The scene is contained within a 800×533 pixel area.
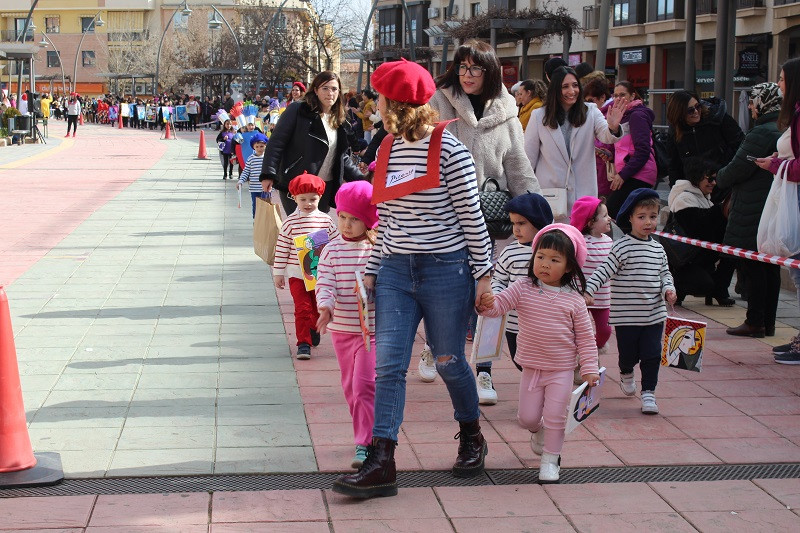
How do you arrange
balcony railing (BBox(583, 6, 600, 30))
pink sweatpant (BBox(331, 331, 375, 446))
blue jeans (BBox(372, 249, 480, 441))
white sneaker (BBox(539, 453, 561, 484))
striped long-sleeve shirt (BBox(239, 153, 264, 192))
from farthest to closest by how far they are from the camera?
balcony railing (BBox(583, 6, 600, 30)), striped long-sleeve shirt (BBox(239, 153, 264, 192)), pink sweatpant (BBox(331, 331, 375, 446)), white sneaker (BBox(539, 453, 561, 484)), blue jeans (BBox(372, 249, 480, 441))

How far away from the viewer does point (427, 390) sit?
257 inches

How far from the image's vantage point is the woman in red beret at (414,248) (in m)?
4.58

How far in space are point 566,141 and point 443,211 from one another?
3.06 meters

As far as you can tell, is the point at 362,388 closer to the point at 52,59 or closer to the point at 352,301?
the point at 352,301

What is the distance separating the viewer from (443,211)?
15.2 feet

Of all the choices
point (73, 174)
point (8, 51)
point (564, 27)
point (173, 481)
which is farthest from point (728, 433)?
point (8, 51)

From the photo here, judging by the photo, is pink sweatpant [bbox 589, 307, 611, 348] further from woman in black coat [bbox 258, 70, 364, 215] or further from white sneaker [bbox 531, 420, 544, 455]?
woman in black coat [bbox 258, 70, 364, 215]

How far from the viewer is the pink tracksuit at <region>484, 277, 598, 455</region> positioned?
16.1 ft

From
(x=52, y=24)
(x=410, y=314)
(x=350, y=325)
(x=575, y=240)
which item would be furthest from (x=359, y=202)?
(x=52, y=24)

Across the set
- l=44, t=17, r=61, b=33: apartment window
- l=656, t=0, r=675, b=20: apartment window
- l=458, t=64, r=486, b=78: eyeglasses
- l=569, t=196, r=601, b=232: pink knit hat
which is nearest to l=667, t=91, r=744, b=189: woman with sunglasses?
l=569, t=196, r=601, b=232: pink knit hat

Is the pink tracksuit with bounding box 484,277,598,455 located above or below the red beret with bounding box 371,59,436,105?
below

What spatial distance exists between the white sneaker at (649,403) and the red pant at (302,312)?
2309 millimetres

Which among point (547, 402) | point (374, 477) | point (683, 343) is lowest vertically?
point (374, 477)

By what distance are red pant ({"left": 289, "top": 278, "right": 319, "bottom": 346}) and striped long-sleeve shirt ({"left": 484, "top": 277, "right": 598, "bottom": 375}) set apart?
257cm
